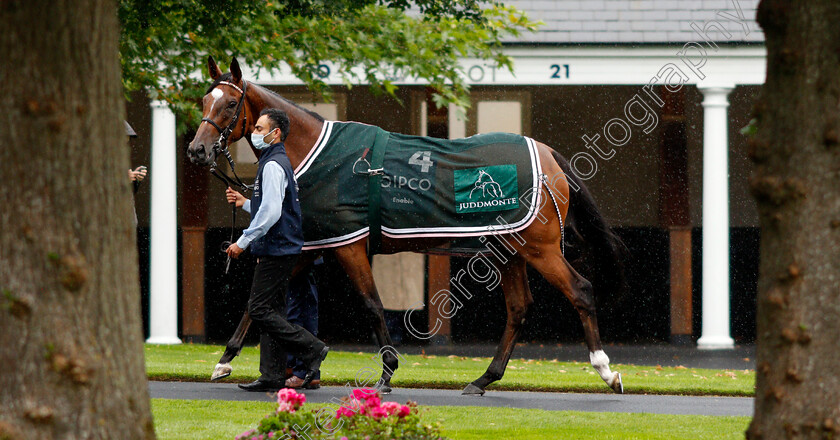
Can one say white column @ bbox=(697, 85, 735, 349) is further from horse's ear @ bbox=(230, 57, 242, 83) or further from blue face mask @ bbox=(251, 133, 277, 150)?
blue face mask @ bbox=(251, 133, 277, 150)

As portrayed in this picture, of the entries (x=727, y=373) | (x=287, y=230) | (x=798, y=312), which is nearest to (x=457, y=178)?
(x=287, y=230)

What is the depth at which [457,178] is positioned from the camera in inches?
275

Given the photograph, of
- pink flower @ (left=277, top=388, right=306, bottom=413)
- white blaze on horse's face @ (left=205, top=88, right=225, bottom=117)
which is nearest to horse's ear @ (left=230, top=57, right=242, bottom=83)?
white blaze on horse's face @ (left=205, top=88, right=225, bottom=117)

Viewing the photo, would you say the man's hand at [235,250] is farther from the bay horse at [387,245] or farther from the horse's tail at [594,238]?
the horse's tail at [594,238]

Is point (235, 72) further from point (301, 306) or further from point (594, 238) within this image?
point (594, 238)

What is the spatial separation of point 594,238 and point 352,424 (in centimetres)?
374

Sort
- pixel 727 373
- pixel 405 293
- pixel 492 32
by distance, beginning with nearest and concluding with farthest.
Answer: pixel 727 373, pixel 492 32, pixel 405 293

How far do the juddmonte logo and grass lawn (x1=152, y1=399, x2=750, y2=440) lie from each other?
144cm

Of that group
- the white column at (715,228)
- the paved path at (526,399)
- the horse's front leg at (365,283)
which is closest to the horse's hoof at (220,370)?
the paved path at (526,399)

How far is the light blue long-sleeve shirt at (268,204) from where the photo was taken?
6.25 meters

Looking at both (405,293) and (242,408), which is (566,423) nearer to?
(242,408)

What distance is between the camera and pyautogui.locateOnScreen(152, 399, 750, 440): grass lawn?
529 centimetres

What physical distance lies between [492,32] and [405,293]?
4.53m

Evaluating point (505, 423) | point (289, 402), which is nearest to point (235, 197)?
point (505, 423)
